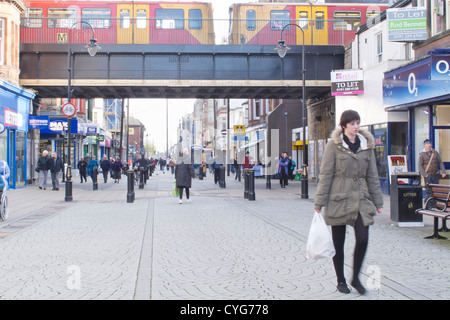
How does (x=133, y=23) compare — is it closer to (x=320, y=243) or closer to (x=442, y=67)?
(x=442, y=67)

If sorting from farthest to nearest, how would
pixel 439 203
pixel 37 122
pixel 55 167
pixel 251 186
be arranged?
Answer: 1. pixel 37 122
2. pixel 55 167
3. pixel 251 186
4. pixel 439 203

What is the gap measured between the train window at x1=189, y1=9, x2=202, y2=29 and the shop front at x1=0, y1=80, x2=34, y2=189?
850 cm

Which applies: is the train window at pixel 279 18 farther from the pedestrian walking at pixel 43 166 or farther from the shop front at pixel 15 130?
the shop front at pixel 15 130

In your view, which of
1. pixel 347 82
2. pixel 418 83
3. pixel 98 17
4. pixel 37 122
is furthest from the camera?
pixel 37 122

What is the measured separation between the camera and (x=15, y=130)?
77.3 ft

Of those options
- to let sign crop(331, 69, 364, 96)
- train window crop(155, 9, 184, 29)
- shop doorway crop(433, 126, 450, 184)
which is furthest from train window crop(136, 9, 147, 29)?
shop doorway crop(433, 126, 450, 184)

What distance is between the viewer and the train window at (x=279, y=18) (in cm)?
2364

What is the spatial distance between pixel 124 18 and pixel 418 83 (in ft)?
42.3

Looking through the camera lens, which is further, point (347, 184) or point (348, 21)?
point (348, 21)

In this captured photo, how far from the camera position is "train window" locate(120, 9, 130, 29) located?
22.7m

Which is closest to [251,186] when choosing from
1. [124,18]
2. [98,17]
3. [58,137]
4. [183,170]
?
[183,170]

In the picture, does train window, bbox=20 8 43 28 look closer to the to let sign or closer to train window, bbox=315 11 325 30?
train window, bbox=315 11 325 30

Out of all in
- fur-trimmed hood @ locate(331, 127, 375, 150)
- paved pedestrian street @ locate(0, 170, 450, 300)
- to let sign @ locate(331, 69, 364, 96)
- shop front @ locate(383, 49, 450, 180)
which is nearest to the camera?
fur-trimmed hood @ locate(331, 127, 375, 150)

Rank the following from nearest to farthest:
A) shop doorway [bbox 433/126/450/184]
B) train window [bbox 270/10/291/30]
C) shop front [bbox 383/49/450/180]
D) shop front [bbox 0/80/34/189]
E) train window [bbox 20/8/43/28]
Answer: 1. shop front [bbox 383/49/450/180]
2. shop doorway [bbox 433/126/450/184]
3. shop front [bbox 0/80/34/189]
4. train window [bbox 270/10/291/30]
5. train window [bbox 20/8/43/28]
